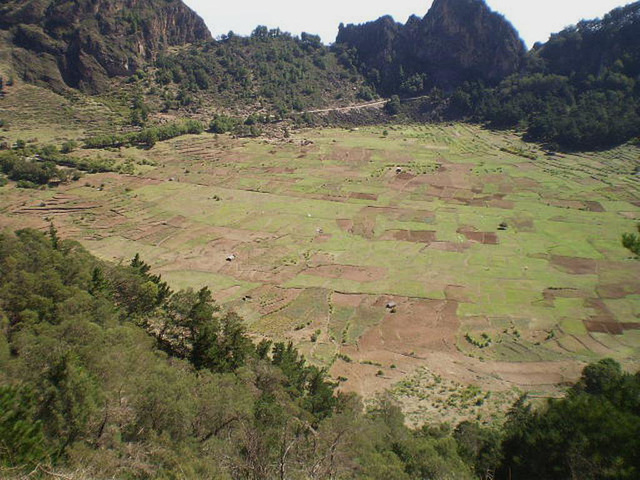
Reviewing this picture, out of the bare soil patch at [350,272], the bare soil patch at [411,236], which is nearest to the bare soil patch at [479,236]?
the bare soil patch at [411,236]

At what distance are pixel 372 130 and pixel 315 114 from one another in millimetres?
30350

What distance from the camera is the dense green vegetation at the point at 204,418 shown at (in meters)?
17.8

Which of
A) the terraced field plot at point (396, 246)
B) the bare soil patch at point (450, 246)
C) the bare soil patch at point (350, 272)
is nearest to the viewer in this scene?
the terraced field plot at point (396, 246)

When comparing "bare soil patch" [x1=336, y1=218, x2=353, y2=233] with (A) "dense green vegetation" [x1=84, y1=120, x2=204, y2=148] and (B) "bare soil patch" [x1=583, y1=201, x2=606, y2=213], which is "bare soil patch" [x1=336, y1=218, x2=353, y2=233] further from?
(A) "dense green vegetation" [x1=84, y1=120, x2=204, y2=148]

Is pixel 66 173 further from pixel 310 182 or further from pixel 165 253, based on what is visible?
pixel 310 182

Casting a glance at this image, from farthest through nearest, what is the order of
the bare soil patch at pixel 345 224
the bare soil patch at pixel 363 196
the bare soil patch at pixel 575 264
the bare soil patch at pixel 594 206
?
the bare soil patch at pixel 363 196 → the bare soil patch at pixel 594 206 → the bare soil patch at pixel 345 224 → the bare soil patch at pixel 575 264

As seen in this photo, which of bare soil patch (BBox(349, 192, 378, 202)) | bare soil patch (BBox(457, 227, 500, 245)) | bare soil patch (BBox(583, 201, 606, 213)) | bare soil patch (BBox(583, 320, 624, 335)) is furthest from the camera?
bare soil patch (BBox(349, 192, 378, 202))

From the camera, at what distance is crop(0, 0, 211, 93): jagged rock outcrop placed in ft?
514

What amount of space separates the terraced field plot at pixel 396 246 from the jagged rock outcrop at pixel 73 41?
2532 inches

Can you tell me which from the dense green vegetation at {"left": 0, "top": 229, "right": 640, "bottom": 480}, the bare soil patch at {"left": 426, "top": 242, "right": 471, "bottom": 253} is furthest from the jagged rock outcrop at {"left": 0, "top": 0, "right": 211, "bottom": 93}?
the dense green vegetation at {"left": 0, "top": 229, "right": 640, "bottom": 480}

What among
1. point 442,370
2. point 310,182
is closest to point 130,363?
point 442,370

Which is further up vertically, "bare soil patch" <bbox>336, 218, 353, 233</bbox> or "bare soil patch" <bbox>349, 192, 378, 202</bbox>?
"bare soil patch" <bbox>349, 192, 378, 202</bbox>

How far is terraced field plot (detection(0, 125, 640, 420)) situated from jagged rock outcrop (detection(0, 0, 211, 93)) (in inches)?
2532

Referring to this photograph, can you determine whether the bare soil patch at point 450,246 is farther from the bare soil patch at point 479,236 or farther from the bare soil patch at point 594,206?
the bare soil patch at point 594,206
